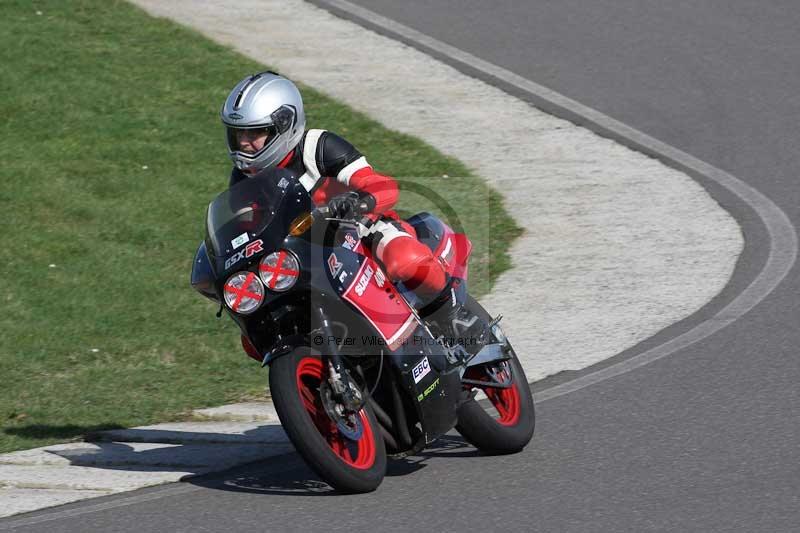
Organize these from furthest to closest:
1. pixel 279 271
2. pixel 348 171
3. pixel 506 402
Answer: pixel 506 402
pixel 348 171
pixel 279 271

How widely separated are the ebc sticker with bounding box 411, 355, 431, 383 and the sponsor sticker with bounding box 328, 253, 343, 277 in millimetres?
577

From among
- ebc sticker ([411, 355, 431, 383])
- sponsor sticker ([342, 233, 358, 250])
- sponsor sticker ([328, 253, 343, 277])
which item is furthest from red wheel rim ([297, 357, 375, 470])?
sponsor sticker ([342, 233, 358, 250])

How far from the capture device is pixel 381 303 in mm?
5828

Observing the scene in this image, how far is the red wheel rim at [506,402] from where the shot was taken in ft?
21.1

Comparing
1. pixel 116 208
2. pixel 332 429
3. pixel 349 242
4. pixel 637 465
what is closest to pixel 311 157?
pixel 349 242

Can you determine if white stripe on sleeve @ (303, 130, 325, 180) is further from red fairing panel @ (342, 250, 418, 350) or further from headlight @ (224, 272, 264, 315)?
headlight @ (224, 272, 264, 315)

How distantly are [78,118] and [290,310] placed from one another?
7.27 meters

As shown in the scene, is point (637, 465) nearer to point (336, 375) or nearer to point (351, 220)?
point (336, 375)

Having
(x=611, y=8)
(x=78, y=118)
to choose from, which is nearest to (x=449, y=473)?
(x=78, y=118)

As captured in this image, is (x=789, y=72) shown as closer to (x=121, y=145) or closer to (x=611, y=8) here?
(x=611, y=8)

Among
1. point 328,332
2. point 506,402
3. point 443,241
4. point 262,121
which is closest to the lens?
point 328,332

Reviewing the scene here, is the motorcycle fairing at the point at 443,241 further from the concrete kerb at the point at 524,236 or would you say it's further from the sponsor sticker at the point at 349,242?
the concrete kerb at the point at 524,236

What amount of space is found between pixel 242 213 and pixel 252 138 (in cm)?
48

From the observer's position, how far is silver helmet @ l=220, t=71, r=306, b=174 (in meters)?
5.89
